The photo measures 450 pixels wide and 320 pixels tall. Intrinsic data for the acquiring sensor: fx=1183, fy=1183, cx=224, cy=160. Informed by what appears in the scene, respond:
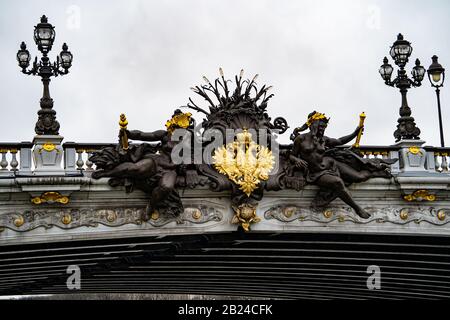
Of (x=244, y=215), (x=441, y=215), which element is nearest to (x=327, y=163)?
(x=244, y=215)

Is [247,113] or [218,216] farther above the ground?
[247,113]

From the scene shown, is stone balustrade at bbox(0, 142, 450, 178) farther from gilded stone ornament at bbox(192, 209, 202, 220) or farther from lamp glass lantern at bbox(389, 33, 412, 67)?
lamp glass lantern at bbox(389, 33, 412, 67)

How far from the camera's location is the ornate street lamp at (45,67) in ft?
111

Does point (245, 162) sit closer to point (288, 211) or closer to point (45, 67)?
point (288, 211)

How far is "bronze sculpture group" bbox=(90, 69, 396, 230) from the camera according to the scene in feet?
113

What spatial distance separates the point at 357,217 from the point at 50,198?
956cm

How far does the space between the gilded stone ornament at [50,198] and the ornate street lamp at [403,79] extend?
10924mm

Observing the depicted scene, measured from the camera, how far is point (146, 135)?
34469 mm

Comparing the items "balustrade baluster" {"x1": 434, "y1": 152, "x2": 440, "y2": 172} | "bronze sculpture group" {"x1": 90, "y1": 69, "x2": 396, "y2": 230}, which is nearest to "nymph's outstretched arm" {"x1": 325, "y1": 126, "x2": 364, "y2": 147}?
"bronze sculpture group" {"x1": 90, "y1": 69, "x2": 396, "y2": 230}

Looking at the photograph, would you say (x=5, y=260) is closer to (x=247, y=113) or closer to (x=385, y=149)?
(x=247, y=113)

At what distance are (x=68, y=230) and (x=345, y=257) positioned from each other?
36.0 feet

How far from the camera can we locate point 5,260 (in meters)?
36.8
